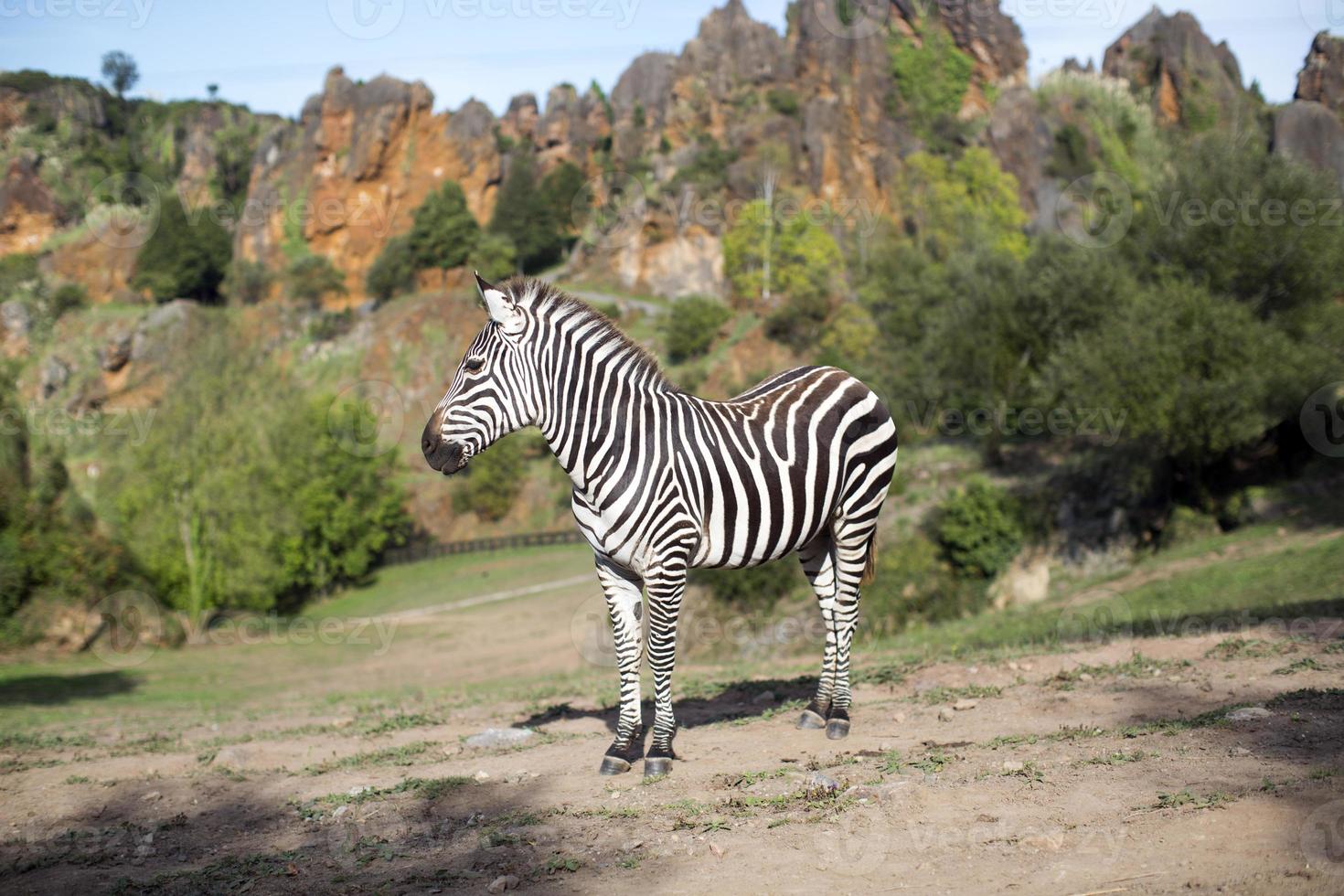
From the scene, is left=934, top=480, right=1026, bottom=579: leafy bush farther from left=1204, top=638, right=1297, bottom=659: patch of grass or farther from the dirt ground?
left=1204, top=638, right=1297, bottom=659: patch of grass

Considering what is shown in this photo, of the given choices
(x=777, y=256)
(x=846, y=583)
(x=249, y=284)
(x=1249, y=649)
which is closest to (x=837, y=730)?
(x=846, y=583)

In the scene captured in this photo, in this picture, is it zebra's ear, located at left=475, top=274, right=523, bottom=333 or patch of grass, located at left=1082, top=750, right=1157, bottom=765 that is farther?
zebra's ear, located at left=475, top=274, right=523, bottom=333

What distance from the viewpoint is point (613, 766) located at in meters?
7.23

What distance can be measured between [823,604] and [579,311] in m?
3.15

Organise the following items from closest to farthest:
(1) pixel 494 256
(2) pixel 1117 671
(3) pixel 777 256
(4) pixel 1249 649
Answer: (2) pixel 1117 671 → (4) pixel 1249 649 → (3) pixel 777 256 → (1) pixel 494 256

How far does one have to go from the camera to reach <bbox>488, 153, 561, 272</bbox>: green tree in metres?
83.0

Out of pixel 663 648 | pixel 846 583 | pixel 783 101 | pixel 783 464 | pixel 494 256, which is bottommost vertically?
pixel 663 648

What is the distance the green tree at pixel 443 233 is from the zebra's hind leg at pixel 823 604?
72.4 meters

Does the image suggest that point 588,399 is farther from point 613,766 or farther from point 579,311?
point 613,766

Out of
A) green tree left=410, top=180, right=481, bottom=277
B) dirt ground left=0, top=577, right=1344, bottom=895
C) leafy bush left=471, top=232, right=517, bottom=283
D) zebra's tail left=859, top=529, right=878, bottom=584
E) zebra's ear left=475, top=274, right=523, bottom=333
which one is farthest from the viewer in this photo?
green tree left=410, top=180, right=481, bottom=277

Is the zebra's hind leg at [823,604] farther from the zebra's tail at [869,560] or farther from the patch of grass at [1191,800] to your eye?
the patch of grass at [1191,800]

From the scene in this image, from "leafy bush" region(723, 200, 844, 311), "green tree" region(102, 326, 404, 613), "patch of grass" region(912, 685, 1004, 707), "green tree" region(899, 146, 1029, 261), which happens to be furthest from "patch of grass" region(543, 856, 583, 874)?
"leafy bush" region(723, 200, 844, 311)

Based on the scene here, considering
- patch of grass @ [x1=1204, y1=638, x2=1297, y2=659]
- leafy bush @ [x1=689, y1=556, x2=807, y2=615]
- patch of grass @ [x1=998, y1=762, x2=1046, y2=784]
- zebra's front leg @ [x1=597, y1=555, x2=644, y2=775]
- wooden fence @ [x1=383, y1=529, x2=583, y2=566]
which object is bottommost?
wooden fence @ [x1=383, y1=529, x2=583, y2=566]

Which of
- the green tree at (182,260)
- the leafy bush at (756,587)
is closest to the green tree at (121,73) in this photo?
the green tree at (182,260)
